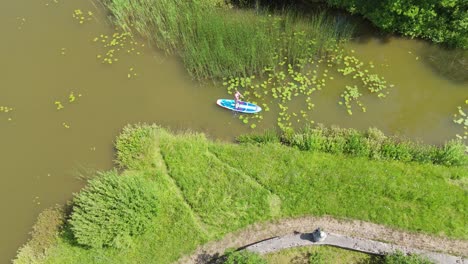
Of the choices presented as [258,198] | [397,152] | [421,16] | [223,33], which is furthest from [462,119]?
[223,33]

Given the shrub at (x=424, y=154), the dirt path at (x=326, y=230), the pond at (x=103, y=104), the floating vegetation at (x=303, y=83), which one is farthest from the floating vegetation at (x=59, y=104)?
the shrub at (x=424, y=154)

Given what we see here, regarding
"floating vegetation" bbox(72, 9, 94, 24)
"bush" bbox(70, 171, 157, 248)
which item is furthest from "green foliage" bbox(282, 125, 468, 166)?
"floating vegetation" bbox(72, 9, 94, 24)

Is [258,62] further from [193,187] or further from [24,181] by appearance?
[24,181]

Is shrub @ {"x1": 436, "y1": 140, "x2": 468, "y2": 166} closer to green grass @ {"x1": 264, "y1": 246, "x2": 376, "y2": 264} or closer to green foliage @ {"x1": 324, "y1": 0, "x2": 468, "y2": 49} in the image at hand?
green grass @ {"x1": 264, "y1": 246, "x2": 376, "y2": 264}

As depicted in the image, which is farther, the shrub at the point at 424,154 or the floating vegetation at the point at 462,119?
the floating vegetation at the point at 462,119

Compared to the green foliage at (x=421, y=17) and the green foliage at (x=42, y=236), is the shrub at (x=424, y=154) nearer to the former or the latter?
the green foliage at (x=421, y=17)

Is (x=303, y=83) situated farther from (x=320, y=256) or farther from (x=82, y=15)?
(x=82, y=15)

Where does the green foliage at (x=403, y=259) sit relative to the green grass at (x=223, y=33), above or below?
below
